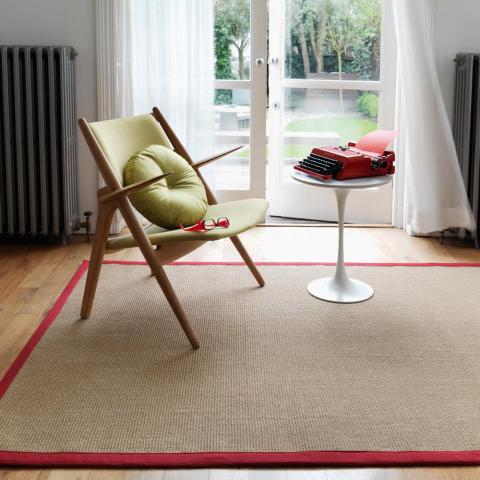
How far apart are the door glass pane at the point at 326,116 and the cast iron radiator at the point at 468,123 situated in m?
0.52

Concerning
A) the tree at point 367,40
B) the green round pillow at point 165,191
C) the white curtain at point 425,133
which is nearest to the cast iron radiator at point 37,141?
the green round pillow at point 165,191

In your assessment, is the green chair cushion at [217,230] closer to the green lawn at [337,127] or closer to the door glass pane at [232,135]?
the door glass pane at [232,135]

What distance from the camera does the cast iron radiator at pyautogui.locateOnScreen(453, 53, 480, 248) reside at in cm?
404

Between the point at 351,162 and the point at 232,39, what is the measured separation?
5.40ft

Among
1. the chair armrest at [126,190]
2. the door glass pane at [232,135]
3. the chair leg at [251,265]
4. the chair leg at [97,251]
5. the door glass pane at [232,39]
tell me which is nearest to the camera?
the chair armrest at [126,190]

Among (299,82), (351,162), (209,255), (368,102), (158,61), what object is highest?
(158,61)

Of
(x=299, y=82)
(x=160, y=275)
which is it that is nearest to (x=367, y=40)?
(x=299, y=82)

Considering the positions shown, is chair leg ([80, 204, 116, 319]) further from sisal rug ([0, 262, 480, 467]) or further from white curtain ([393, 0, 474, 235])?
white curtain ([393, 0, 474, 235])

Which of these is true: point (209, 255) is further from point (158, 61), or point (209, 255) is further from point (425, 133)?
point (425, 133)

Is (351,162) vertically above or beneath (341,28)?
beneath

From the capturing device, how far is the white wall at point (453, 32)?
13.6 ft

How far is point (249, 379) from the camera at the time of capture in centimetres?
244

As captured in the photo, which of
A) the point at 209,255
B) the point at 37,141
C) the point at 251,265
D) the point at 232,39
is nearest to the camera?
the point at 251,265

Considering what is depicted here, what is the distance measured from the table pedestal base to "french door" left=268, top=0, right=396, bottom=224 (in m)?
1.34
